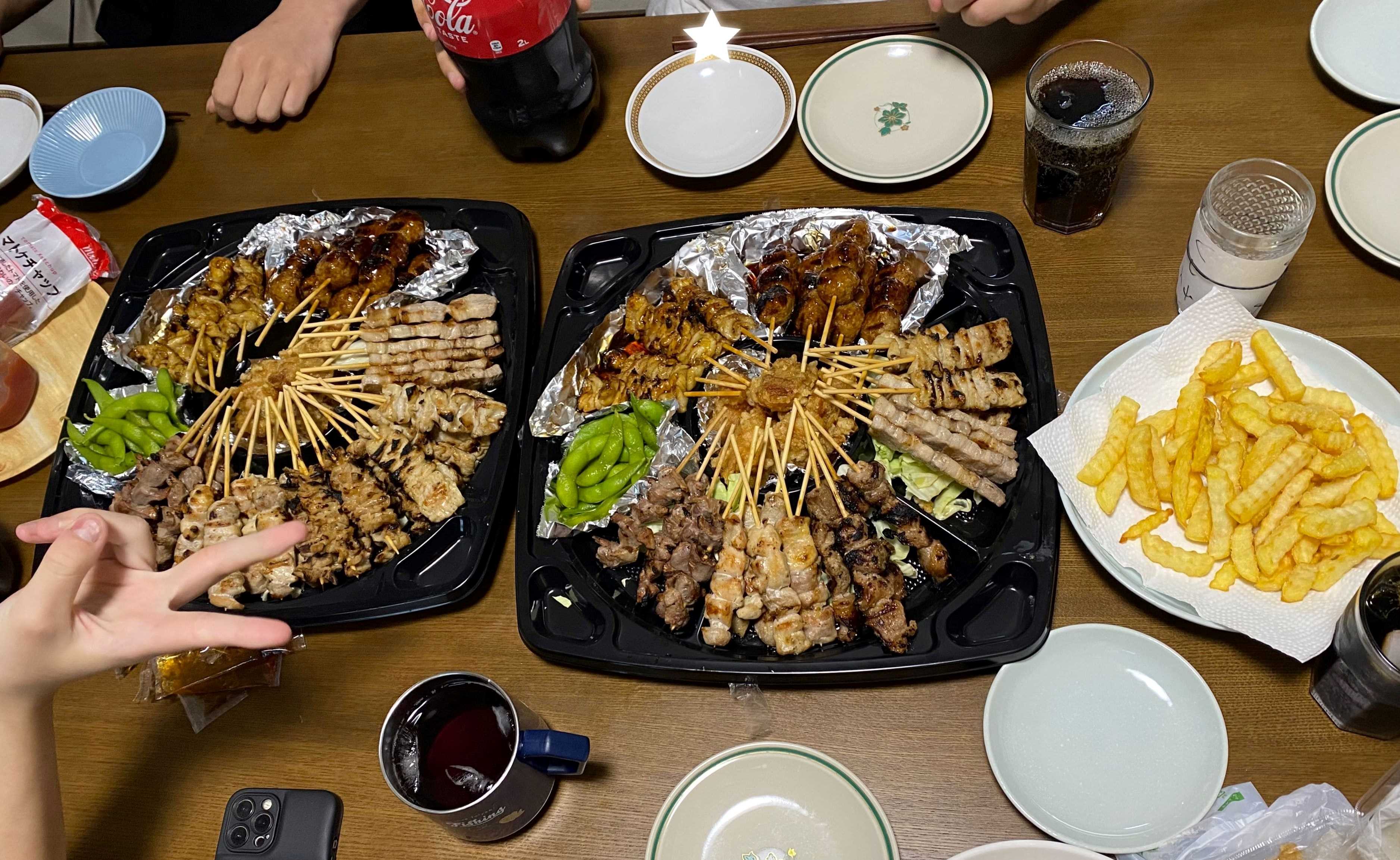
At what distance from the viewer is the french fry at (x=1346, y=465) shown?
6.05ft

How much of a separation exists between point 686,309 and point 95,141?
88.8 inches

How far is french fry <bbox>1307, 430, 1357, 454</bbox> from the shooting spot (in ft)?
6.14

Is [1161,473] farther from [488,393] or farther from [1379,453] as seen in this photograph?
[488,393]

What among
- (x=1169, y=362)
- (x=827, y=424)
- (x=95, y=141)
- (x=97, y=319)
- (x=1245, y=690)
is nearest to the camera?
(x=1245, y=690)

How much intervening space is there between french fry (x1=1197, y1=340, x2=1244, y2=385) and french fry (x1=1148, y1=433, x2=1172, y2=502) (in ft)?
0.65

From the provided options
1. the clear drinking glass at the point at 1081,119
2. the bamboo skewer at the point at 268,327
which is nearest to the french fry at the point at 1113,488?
the clear drinking glass at the point at 1081,119

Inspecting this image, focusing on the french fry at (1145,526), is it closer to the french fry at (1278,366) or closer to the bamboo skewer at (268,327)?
the french fry at (1278,366)

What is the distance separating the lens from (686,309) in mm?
2477

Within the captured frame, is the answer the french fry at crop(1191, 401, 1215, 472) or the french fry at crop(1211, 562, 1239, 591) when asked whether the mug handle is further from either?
the french fry at crop(1191, 401, 1215, 472)

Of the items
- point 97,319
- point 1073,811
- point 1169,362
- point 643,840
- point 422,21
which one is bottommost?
point 643,840

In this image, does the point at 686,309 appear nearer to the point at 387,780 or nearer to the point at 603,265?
the point at 603,265

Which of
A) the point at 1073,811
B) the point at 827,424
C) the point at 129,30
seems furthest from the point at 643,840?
the point at 129,30

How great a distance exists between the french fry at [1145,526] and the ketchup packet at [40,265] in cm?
304

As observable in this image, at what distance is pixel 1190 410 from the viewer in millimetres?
1970
